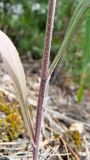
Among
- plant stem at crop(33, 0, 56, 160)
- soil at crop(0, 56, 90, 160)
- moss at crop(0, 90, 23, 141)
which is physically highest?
plant stem at crop(33, 0, 56, 160)

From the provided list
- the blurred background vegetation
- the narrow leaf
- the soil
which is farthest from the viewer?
the blurred background vegetation

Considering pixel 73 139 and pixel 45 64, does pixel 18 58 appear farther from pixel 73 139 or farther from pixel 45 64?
pixel 73 139

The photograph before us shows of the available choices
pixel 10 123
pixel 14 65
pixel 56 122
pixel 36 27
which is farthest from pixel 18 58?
pixel 36 27

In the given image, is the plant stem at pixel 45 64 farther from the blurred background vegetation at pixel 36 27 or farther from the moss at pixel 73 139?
the blurred background vegetation at pixel 36 27

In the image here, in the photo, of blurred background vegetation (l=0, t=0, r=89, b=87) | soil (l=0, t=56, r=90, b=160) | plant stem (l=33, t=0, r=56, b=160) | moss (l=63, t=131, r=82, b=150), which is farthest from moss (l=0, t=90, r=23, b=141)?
blurred background vegetation (l=0, t=0, r=89, b=87)

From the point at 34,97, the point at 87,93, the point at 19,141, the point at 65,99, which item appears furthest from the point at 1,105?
the point at 87,93

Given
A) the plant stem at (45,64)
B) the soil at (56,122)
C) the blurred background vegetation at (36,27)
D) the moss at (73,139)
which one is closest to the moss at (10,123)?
the soil at (56,122)

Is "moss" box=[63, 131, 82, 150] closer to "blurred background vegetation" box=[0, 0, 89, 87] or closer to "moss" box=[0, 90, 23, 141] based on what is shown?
"moss" box=[0, 90, 23, 141]

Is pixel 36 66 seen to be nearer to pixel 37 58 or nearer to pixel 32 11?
pixel 37 58
